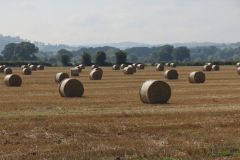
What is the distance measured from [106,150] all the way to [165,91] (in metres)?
14.6

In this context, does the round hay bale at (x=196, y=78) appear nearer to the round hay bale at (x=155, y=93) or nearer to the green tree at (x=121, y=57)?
the round hay bale at (x=155, y=93)

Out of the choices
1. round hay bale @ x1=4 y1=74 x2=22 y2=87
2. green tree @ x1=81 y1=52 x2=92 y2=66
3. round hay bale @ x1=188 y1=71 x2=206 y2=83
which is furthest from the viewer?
green tree @ x1=81 y1=52 x2=92 y2=66

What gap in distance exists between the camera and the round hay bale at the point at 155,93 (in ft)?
93.1

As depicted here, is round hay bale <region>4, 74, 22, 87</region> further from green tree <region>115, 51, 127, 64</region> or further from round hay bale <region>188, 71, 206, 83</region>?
green tree <region>115, 51, 127, 64</region>

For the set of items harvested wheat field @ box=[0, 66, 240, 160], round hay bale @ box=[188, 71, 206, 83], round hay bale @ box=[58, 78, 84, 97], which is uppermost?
round hay bale @ box=[58, 78, 84, 97]

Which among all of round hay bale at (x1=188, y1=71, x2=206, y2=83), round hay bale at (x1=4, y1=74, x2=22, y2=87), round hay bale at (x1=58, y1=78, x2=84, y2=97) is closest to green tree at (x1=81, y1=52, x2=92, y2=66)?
round hay bale at (x1=188, y1=71, x2=206, y2=83)

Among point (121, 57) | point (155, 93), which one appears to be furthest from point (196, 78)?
point (121, 57)

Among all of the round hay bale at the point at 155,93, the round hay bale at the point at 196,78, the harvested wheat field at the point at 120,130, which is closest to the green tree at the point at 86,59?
the round hay bale at the point at 196,78

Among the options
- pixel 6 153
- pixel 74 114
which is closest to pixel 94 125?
pixel 74 114

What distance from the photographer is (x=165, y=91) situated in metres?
28.9

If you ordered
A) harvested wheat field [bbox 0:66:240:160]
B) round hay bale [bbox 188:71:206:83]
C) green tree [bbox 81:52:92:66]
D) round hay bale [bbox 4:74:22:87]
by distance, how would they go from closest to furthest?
1. harvested wheat field [bbox 0:66:240:160]
2. round hay bale [bbox 4:74:22:87]
3. round hay bale [bbox 188:71:206:83]
4. green tree [bbox 81:52:92:66]

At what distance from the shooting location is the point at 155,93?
2858 cm

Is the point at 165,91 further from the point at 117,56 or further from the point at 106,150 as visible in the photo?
the point at 117,56

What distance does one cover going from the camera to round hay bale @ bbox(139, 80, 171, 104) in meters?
28.4
